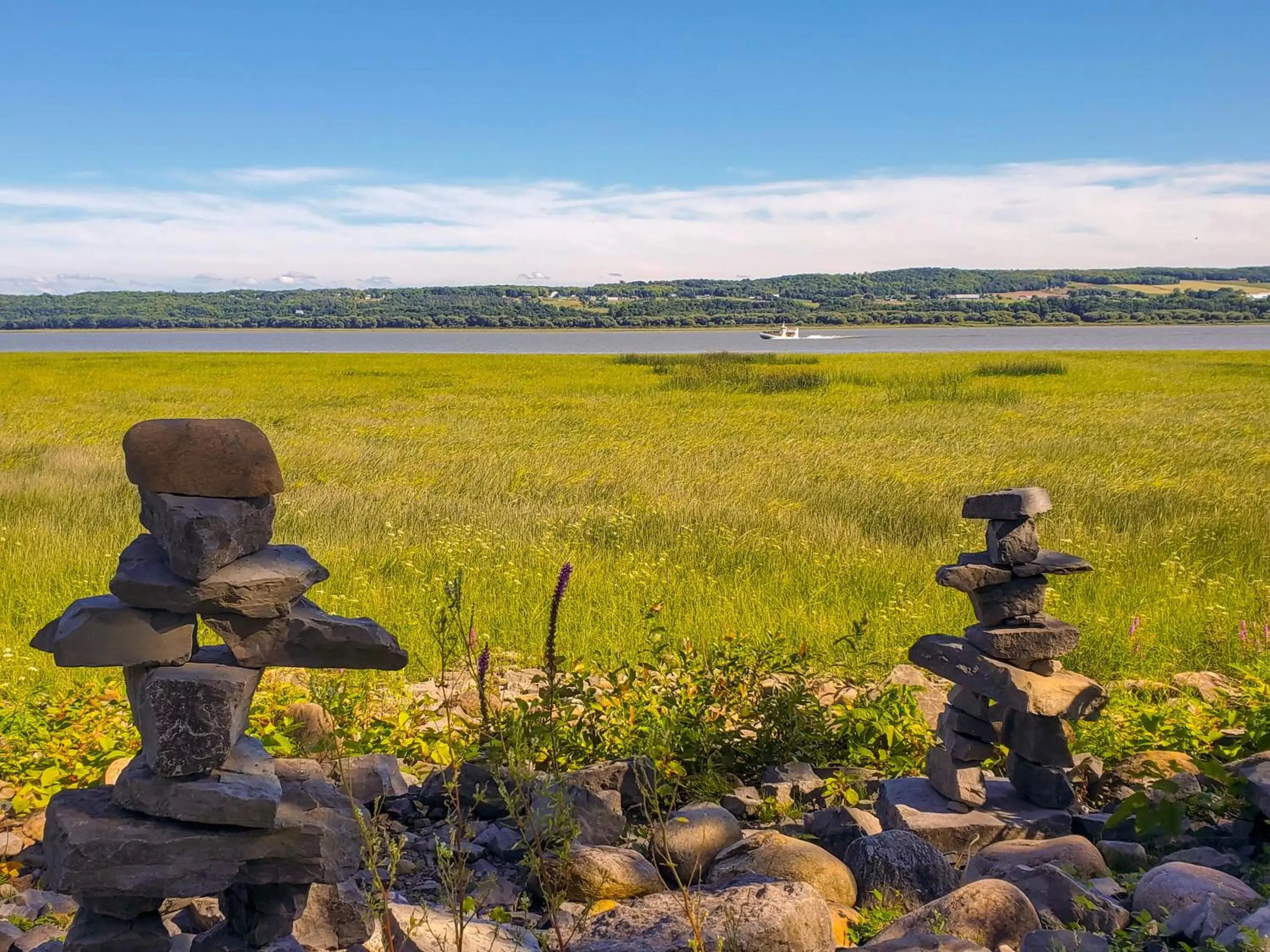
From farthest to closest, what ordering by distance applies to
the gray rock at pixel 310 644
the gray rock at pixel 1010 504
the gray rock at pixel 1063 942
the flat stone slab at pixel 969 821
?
the gray rock at pixel 1010 504 < the flat stone slab at pixel 969 821 < the gray rock at pixel 310 644 < the gray rock at pixel 1063 942

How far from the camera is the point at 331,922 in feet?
13.9

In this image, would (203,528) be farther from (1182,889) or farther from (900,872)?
(1182,889)

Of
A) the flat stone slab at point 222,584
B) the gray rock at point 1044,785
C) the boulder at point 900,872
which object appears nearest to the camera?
the flat stone slab at point 222,584

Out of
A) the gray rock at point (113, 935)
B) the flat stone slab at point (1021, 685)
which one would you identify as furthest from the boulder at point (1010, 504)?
the gray rock at point (113, 935)

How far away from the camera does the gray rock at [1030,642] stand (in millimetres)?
5652

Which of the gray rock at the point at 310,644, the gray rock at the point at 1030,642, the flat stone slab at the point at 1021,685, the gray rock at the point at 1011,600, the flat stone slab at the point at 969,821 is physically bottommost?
the flat stone slab at the point at 969,821

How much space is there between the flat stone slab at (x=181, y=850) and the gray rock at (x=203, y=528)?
0.94 meters

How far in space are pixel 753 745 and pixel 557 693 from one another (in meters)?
1.79

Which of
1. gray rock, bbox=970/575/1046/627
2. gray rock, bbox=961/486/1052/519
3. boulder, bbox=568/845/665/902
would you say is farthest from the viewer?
gray rock, bbox=970/575/1046/627

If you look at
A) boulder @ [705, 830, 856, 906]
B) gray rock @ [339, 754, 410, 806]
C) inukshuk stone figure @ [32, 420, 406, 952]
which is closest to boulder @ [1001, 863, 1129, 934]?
boulder @ [705, 830, 856, 906]

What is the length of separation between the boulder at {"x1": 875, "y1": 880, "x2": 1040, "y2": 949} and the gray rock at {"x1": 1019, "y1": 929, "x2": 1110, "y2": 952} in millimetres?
170

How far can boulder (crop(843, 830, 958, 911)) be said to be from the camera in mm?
4672

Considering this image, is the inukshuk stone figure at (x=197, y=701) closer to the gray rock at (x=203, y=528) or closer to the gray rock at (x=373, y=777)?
the gray rock at (x=203, y=528)

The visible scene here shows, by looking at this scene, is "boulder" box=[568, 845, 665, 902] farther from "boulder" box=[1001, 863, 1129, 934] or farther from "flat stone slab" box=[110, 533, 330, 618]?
"flat stone slab" box=[110, 533, 330, 618]
